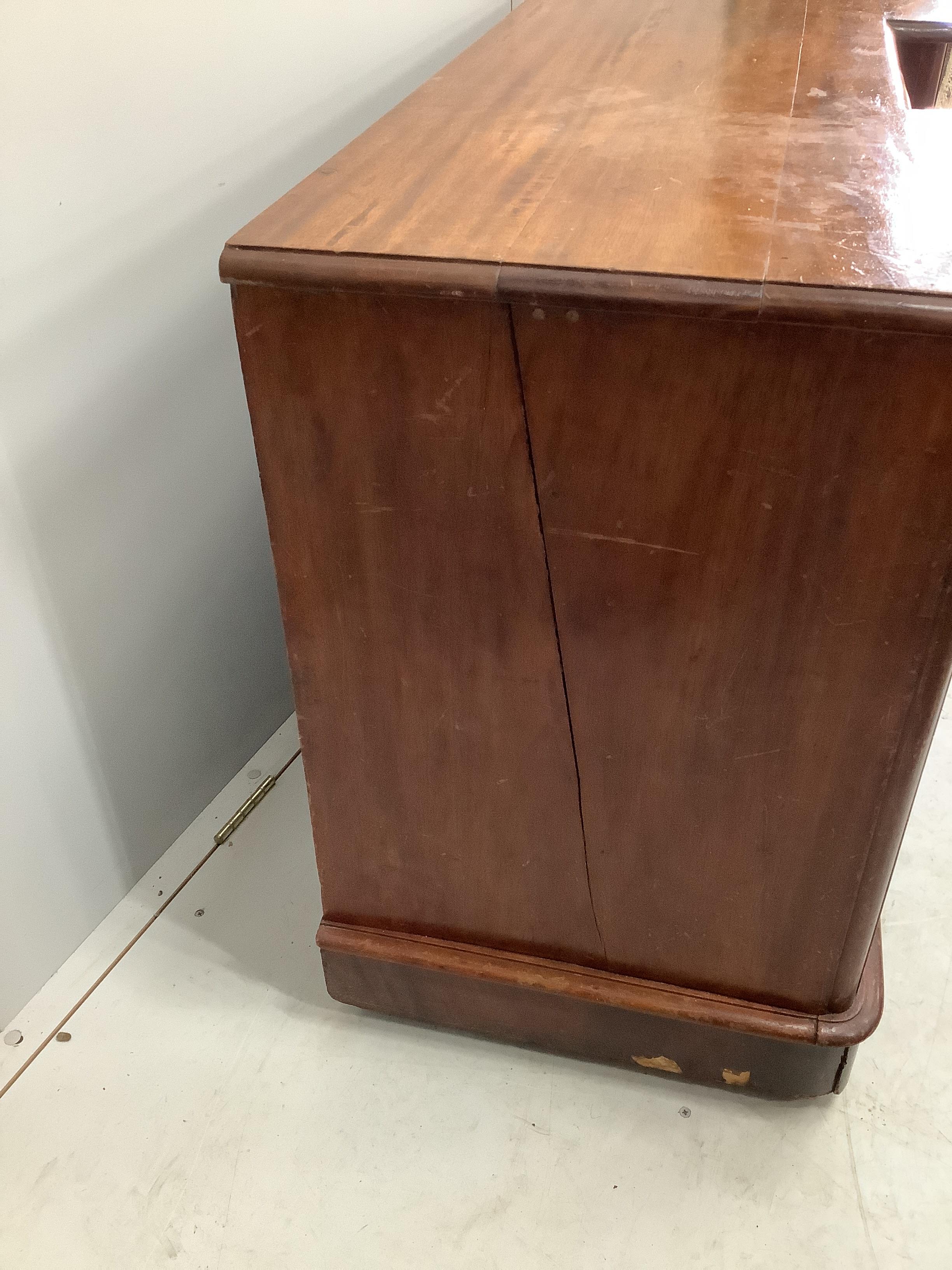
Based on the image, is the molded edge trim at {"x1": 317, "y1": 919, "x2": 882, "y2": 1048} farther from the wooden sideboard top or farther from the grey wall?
the wooden sideboard top

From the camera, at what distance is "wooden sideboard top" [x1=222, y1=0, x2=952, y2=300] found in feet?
2.28

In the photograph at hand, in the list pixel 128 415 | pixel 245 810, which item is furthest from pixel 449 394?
pixel 245 810

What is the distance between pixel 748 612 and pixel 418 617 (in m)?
0.28

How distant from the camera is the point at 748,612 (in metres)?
0.79

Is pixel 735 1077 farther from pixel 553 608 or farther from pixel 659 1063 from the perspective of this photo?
pixel 553 608

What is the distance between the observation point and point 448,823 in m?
1.01

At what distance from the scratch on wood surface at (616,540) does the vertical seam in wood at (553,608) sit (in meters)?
0.02

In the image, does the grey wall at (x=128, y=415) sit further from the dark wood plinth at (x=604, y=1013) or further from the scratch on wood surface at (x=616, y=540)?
the scratch on wood surface at (x=616, y=540)

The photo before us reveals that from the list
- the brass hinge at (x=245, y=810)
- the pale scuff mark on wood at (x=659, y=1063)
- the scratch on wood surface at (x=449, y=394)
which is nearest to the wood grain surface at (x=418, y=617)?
the scratch on wood surface at (x=449, y=394)

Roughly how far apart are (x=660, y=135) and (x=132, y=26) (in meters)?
0.55

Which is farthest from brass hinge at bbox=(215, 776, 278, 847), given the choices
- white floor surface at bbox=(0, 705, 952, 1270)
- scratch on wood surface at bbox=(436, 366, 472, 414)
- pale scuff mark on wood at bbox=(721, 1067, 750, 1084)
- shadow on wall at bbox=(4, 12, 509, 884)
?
scratch on wood surface at bbox=(436, 366, 472, 414)

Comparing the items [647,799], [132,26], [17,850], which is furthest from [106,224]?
[647,799]

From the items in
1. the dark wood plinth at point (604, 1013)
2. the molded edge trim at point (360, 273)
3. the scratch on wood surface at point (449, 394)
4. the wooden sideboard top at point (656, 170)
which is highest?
the wooden sideboard top at point (656, 170)

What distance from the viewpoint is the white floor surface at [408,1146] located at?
3.19ft
